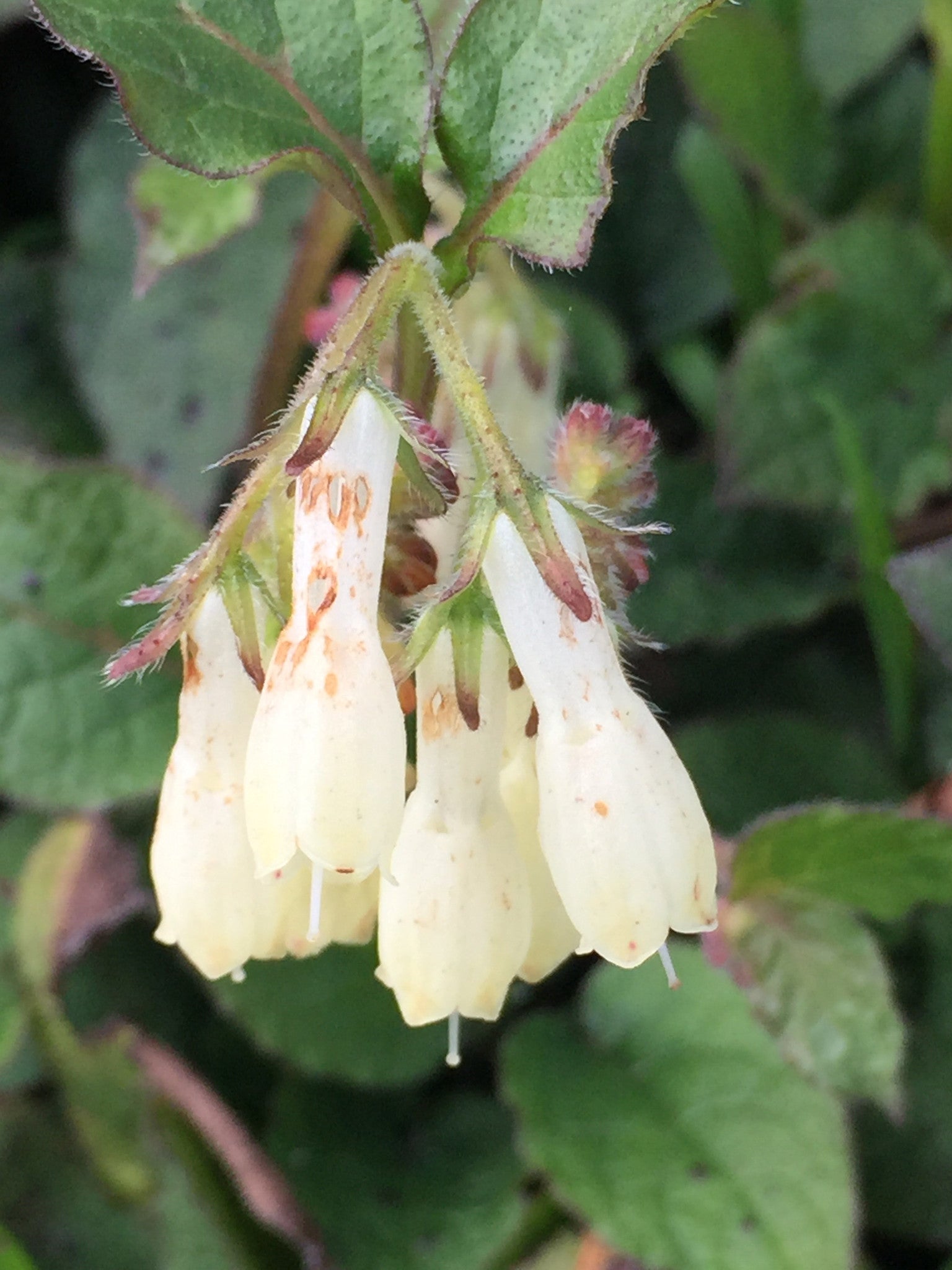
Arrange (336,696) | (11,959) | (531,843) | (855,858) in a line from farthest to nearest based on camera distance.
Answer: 1. (11,959)
2. (855,858)
3. (531,843)
4. (336,696)

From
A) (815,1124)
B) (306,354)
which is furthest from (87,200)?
(815,1124)

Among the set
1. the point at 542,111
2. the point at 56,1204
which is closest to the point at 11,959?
the point at 56,1204

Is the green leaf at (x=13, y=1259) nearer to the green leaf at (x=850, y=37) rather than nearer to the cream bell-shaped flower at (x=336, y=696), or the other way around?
the cream bell-shaped flower at (x=336, y=696)

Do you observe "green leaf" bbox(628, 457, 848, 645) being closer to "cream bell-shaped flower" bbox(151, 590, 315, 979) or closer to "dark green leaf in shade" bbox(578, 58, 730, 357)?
"dark green leaf in shade" bbox(578, 58, 730, 357)

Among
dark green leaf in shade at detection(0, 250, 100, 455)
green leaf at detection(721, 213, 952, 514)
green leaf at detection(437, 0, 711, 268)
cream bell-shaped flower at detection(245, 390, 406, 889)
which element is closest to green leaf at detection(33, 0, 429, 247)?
green leaf at detection(437, 0, 711, 268)

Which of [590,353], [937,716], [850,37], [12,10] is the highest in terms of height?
[12,10]

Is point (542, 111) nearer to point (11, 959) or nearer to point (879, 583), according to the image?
point (879, 583)

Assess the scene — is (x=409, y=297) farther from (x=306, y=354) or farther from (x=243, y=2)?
(x=306, y=354)
